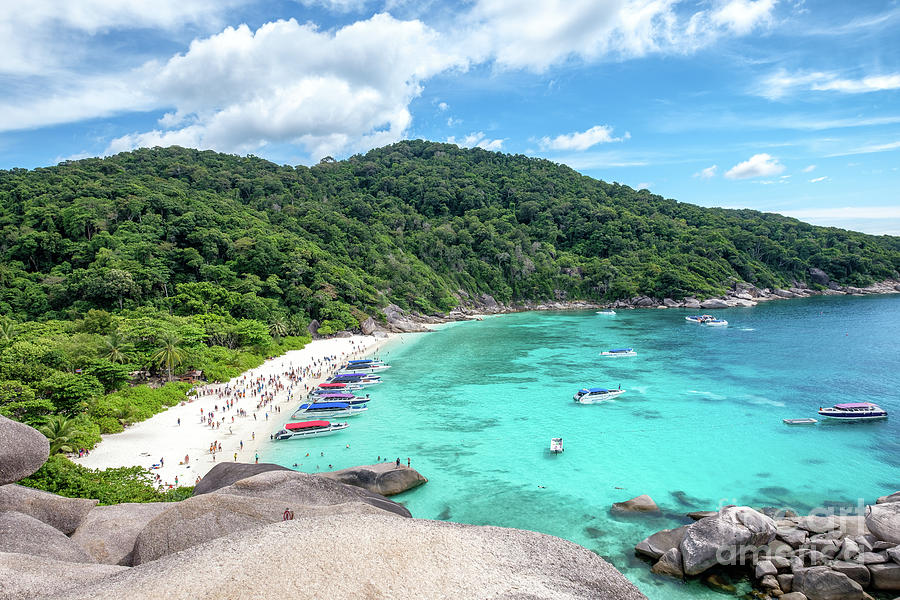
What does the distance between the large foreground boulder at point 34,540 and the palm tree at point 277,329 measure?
1889 inches

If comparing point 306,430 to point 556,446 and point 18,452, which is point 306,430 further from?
point 18,452

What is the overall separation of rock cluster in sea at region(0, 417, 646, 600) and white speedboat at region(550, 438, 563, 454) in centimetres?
1763

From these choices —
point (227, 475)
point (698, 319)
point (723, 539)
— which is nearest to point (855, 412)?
point (723, 539)

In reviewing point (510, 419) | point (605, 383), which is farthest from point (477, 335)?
point (510, 419)

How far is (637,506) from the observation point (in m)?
20.4

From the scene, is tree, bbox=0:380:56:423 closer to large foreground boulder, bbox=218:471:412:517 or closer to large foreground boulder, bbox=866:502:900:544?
large foreground boulder, bbox=218:471:412:517

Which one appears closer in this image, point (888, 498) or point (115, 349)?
point (888, 498)

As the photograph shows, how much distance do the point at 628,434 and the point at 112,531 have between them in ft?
91.8

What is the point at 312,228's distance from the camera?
97.1 m

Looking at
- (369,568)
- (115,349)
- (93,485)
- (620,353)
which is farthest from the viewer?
(620,353)

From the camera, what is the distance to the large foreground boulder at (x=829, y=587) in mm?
14008

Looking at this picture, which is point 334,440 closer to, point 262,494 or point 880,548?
point 262,494

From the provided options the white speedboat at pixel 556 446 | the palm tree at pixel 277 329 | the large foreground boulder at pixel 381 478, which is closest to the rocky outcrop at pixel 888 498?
the white speedboat at pixel 556 446

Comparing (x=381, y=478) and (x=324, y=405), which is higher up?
(x=324, y=405)
